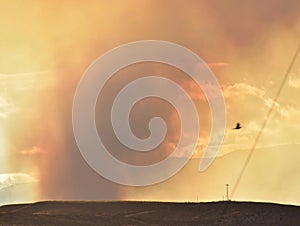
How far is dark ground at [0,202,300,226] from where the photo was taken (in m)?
70.7

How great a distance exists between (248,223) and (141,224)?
1001 cm

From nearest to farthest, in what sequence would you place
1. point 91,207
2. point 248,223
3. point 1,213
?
point 248,223 < point 1,213 < point 91,207

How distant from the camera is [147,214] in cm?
7981

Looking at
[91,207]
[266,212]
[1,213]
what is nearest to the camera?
[266,212]

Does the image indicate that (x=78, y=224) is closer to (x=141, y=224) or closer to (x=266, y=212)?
(x=141, y=224)

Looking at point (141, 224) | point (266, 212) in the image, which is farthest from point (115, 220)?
point (266, 212)

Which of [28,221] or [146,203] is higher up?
[146,203]

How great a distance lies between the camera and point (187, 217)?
76.5m

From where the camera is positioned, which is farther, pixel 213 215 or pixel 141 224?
pixel 213 215

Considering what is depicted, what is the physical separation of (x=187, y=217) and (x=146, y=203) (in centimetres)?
1053

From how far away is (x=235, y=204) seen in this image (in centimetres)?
8006

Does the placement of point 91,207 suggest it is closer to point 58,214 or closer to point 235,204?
point 58,214

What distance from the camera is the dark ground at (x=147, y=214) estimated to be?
70688mm

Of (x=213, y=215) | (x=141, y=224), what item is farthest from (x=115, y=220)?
(x=213, y=215)
